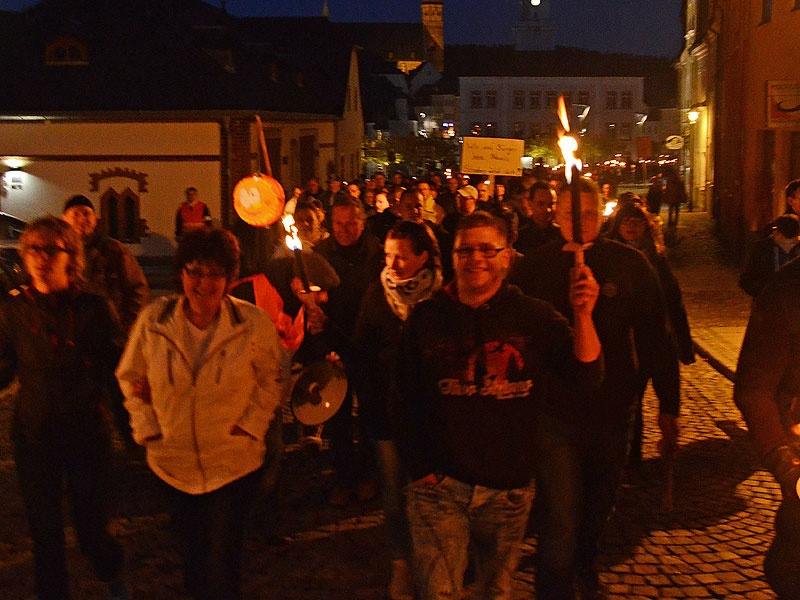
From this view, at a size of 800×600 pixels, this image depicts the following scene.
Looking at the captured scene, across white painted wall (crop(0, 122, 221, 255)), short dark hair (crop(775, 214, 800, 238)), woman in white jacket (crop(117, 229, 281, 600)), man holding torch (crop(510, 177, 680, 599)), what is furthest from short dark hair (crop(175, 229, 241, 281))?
white painted wall (crop(0, 122, 221, 255))

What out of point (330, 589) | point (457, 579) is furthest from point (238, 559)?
point (330, 589)

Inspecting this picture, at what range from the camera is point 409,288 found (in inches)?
209

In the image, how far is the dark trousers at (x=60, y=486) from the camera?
4.80 m

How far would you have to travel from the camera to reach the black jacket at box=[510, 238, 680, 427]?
4.62 metres


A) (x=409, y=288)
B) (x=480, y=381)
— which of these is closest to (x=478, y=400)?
(x=480, y=381)

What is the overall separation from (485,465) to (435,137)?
160 ft

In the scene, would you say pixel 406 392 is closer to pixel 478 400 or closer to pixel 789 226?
pixel 478 400

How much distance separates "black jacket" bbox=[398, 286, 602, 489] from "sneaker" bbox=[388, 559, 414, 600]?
1688mm

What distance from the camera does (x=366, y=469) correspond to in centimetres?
752

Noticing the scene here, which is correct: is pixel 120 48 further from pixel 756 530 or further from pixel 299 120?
pixel 756 530

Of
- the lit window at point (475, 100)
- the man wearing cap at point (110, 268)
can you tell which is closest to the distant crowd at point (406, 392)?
the man wearing cap at point (110, 268)

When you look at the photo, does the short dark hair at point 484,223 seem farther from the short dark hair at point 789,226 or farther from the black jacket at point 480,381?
the short dark hair at point 789,226

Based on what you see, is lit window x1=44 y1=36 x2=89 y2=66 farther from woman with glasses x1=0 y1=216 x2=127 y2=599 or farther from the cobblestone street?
woman with glasses x1=0 y1=216 x2=127 y2=599

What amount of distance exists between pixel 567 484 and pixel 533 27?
110545 mm
